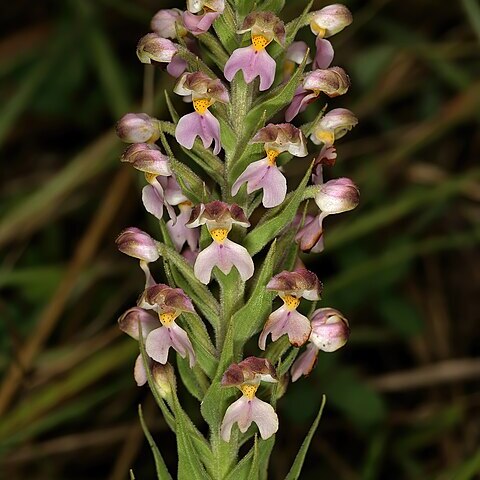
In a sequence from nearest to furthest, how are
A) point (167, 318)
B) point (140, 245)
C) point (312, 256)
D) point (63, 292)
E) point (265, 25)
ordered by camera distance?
point (265, 25) < point (167, 318) < point (140, 245) < point (63, 292) < point (312, 256)

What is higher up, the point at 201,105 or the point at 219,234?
the point at 201,105

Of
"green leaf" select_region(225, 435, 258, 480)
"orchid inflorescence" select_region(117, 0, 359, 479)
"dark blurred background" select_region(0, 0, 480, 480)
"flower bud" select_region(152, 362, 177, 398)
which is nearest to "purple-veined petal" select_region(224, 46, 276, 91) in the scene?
"orchid inflorescence" select_region(117, 0, 359, 479)

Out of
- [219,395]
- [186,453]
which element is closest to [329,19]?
[219,395]

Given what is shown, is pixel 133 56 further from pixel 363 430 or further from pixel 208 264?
pixel 208 264

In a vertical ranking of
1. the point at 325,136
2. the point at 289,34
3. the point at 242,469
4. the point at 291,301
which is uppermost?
the point at 289,34

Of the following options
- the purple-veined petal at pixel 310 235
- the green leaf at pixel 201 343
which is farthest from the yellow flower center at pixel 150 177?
the purple-veined petal at pixel 310 235

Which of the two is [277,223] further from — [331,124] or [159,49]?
[159,49]
